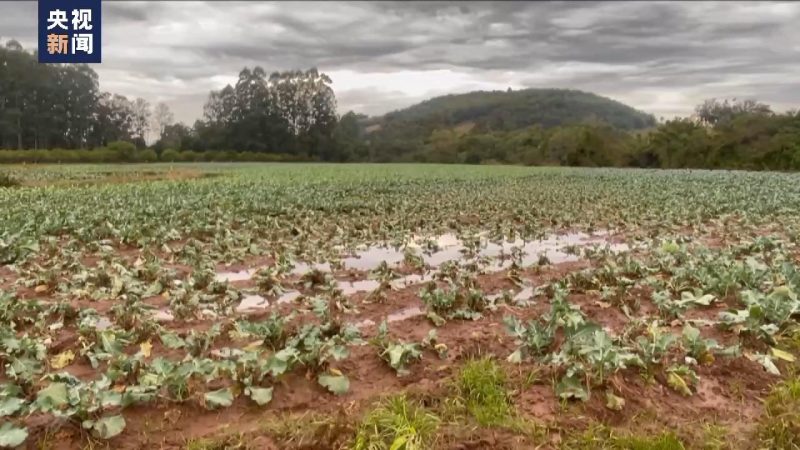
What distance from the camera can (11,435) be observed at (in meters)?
2.99

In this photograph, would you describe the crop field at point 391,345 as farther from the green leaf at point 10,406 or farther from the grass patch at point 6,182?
the grass patch at point 6,182

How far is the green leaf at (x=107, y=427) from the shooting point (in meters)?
3.16

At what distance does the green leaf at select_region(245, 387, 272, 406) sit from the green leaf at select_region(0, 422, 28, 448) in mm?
1110

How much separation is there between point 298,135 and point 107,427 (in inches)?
2911

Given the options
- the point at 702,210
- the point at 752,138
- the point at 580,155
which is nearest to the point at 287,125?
the point at 580,155

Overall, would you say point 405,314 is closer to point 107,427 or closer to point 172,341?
point 172,341

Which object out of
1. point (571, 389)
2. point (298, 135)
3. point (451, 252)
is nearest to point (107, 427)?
point (571, 389)

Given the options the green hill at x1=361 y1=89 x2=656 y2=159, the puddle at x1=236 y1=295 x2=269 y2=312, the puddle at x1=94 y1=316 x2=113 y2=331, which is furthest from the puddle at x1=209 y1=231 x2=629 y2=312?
the green hill at x1=361 y1=89 x2=656 y2=159

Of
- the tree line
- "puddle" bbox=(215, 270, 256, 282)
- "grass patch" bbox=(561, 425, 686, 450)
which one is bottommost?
"grass patch" bbox=(561, 425, 686, 450)

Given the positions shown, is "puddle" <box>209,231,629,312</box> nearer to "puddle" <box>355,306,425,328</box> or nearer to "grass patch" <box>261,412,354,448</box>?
"puddle" <box>355,306,425,328</box>

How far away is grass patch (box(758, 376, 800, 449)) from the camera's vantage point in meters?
3.53

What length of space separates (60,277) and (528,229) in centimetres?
724

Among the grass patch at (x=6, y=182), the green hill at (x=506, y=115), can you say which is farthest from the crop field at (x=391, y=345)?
the green hill at (x=506, y=115)

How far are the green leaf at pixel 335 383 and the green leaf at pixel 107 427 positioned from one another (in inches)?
44.7
